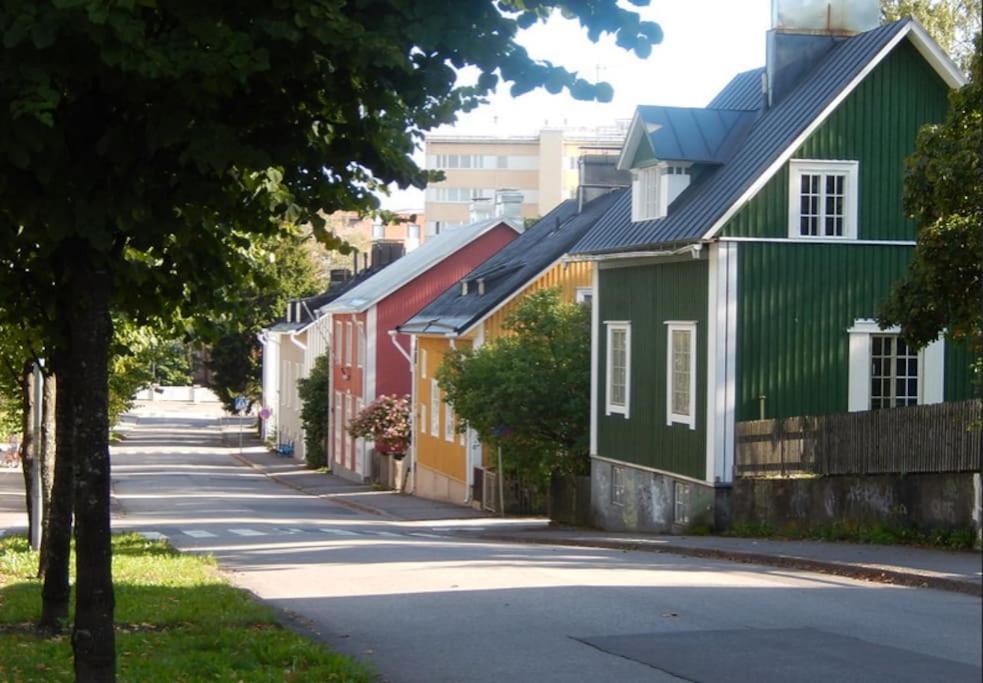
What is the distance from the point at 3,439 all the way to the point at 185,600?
17.4m

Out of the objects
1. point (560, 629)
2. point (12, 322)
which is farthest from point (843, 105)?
point (12, 322)

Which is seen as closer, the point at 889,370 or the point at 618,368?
the point at 889,370

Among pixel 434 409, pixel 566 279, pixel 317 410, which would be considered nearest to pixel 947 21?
pixel 566 279

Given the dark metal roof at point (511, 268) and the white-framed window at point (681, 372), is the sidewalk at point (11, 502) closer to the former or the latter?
the white-framed window at point (681, 372)

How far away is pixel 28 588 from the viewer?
582 inches

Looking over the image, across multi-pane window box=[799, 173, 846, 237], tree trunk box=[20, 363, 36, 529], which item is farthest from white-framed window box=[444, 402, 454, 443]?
tree trunk box=[20, 363, 36, 529]

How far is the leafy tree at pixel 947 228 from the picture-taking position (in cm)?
1672

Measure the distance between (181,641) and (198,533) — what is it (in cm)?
1978

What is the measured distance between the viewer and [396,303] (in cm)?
5353

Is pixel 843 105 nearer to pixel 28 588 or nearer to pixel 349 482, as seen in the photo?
pixel 28 588

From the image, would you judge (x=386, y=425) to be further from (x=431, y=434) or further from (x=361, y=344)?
(x=361, y=344)

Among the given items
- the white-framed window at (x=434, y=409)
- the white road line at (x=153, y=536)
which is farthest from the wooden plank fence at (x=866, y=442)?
the white-framed window at (x=434, y=409)

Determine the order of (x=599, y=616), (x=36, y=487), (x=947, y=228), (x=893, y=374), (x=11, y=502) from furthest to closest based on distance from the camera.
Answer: (x=11, y=502) → (x=893, y=374) → (x=36, y=487) → (x=947, y=228) → (x=599, y=616)

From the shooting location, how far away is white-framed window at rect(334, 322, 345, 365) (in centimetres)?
6008
